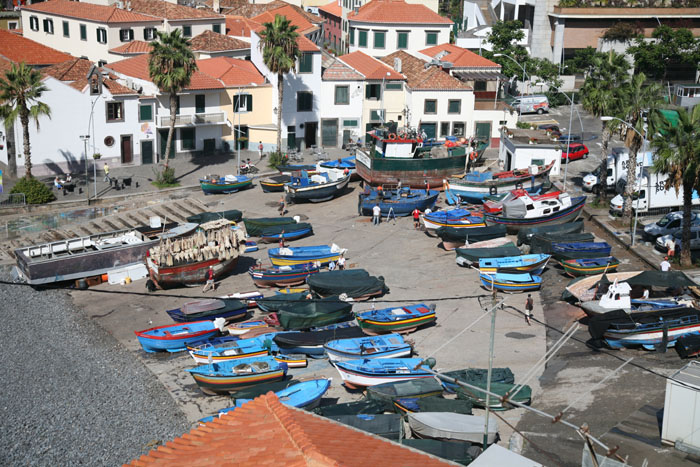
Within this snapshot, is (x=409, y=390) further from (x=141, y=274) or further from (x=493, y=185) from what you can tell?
(x=493, y=185)

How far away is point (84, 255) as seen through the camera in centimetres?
4888

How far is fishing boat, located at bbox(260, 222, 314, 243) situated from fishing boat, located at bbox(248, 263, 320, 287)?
616cm

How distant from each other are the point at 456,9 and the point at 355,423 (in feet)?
391

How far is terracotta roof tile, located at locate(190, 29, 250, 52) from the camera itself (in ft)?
252

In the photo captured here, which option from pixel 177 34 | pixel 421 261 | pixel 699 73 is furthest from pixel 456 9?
pixel 421 261

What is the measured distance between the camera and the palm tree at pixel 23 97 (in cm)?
5653

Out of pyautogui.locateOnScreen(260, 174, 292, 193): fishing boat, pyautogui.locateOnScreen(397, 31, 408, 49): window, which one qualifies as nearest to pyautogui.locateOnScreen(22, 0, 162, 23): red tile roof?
pyautogui.locateOnScreen(397, 31, 408, 49): window

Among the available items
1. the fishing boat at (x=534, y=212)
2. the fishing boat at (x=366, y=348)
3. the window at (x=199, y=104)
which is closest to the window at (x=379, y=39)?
the window at (x=199, y=104)

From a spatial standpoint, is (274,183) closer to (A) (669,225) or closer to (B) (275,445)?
(A) (669,225)

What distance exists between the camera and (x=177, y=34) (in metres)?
61.4

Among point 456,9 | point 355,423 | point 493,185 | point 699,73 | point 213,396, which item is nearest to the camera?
point 355,423

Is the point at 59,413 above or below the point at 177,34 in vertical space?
below

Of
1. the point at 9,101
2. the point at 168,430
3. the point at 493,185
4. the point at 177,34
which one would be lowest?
the point at 168,430

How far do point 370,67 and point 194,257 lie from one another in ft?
102
